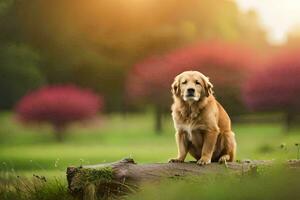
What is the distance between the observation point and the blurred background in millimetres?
6219

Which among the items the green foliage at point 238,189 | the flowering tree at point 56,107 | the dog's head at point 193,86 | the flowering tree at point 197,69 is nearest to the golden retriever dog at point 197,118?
the dog's head at point 193,86

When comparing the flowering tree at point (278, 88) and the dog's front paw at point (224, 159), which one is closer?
the dog's front paw at point (224, 159)

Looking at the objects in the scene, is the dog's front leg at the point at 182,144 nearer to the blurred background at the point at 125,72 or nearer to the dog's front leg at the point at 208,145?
the dog's front leg at the point at 208,145

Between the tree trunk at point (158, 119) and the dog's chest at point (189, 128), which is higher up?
the tree trunk at point (158, 119)

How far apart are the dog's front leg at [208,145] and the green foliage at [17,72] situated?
206 cm

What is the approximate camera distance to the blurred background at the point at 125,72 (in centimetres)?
622

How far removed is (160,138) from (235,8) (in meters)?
1.14

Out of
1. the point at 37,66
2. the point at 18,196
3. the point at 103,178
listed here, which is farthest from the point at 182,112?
the point at 37,66

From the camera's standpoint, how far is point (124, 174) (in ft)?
15.1

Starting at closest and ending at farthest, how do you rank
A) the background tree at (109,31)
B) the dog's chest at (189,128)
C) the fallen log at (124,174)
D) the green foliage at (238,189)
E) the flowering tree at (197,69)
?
the green foliage at (238,189) < the fallen log at (124,174) < the dog's chest at (189,128) < the flowering tree at (197,69) < the background tree at (109,31)

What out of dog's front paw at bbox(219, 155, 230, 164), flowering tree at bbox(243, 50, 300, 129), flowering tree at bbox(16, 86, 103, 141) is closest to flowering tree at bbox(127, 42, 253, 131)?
flowering tree at bbox(243, 50, 300, 129)

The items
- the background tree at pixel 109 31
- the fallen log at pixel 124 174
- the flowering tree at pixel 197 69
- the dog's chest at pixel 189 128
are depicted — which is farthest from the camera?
the background tree at pixel 109 31

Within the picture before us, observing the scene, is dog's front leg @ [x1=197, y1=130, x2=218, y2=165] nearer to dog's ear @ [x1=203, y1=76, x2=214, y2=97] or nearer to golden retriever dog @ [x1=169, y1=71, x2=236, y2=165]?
golden retriever dog @ [x1=169, y1=71, x2=236, y2=165]

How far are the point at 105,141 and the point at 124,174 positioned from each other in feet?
5.61
